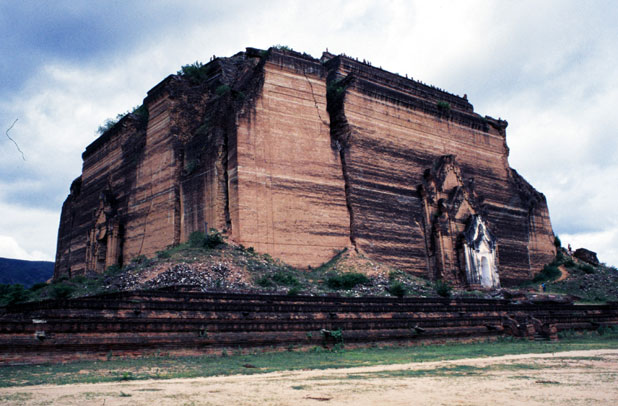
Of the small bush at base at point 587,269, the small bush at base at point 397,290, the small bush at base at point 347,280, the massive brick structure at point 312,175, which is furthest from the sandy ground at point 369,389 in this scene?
the small bush at base at point 587,269

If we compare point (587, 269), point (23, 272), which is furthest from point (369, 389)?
point (23, 272)

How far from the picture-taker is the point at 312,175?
22875 mm

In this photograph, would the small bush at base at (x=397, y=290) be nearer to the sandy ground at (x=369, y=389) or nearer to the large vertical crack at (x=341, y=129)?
the large vertical crack at (x=341, y=129)

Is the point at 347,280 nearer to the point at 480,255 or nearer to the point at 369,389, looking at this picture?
the point at 480,255

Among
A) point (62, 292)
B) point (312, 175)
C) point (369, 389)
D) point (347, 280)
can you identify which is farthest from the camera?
point (312, 175)

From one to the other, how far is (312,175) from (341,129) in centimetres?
303

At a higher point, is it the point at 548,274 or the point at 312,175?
the point at 312,175

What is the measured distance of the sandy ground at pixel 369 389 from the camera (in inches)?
191

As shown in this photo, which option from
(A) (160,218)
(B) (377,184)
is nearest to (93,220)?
(A) (160,218)

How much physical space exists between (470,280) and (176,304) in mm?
19115

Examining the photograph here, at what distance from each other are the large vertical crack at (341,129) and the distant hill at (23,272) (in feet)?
107

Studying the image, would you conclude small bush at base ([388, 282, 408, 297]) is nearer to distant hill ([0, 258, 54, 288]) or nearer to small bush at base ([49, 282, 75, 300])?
small bush at base ([49, 282, 75, 300])

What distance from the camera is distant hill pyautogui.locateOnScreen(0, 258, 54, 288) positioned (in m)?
46.6

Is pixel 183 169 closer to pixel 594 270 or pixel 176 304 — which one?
pixel 176 304
